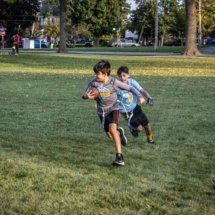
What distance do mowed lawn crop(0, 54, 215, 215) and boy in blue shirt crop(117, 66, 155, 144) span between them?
24cm

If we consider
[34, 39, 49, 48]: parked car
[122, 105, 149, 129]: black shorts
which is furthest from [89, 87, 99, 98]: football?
[34, 39, 49, 48]: parked car

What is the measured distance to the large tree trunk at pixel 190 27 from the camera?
4618cm

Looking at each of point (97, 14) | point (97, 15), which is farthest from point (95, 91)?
point (97, 15)

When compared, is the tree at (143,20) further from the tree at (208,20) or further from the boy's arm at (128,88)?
the boy's arm at (128,88)

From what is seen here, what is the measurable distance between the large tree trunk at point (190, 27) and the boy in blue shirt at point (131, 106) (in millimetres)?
38009

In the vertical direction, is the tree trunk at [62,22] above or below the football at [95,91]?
above

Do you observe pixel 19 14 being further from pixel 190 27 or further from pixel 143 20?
pixel 190 27

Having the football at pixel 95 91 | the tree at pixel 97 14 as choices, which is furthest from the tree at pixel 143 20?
the football at pixel 95 91

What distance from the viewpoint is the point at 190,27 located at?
1845 inches

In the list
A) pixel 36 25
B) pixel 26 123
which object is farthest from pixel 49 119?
pixel 36 25

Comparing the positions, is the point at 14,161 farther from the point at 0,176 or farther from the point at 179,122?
the point at 179,122

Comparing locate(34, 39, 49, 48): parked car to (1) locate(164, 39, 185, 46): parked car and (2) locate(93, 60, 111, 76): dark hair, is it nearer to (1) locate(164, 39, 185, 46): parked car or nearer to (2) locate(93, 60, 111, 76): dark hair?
(1) locate(164, 39, 185, 46): parked car

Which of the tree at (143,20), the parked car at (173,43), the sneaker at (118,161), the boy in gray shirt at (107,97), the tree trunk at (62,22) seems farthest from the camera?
the tree at (143,20)

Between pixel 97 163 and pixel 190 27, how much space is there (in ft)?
133
